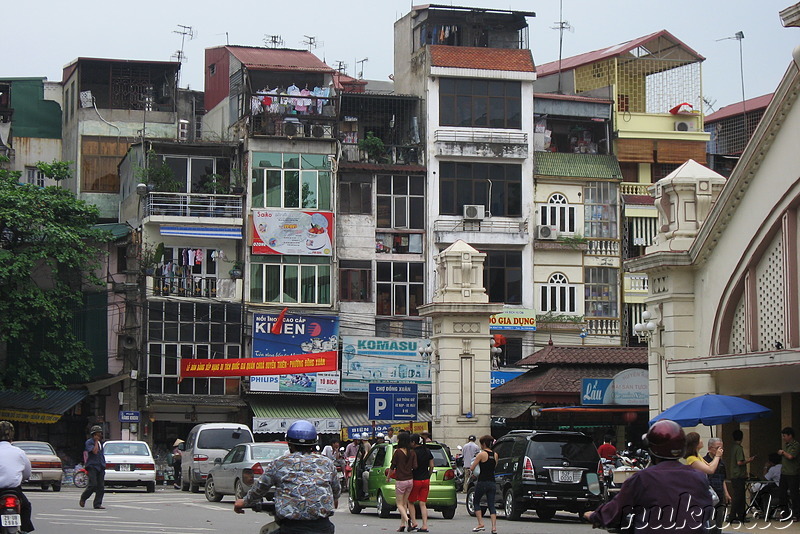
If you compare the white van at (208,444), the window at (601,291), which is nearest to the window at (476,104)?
the window at (601,291)

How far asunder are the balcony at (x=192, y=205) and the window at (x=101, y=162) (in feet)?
17.1

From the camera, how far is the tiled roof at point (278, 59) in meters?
51.3

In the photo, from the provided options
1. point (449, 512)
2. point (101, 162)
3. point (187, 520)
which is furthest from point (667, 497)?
point (101, 162)

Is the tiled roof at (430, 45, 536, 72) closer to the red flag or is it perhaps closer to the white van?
the red flag

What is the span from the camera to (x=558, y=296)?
51.1 meters

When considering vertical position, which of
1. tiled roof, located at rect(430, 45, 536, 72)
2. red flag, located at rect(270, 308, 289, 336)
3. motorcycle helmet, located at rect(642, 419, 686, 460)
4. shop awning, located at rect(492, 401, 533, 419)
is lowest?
shop awning, located at rect(492, 401, 533, 419)

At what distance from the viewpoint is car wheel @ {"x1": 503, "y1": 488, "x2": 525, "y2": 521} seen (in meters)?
24.4

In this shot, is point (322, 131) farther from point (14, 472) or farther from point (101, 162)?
point (14, 472)

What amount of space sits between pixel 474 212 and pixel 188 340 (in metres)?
11.5

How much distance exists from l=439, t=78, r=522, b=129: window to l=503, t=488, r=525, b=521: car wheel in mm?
27577

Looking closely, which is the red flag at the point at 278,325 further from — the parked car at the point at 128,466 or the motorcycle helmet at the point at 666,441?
the motorcycle helmet at the point at 666,441

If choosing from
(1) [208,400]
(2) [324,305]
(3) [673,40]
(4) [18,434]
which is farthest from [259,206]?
(3) [673,40]

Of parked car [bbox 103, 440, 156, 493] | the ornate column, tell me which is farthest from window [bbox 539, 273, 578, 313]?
parked car [bbox 103, 440, 156, 493]

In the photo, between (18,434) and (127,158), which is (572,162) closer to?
(127,158)
